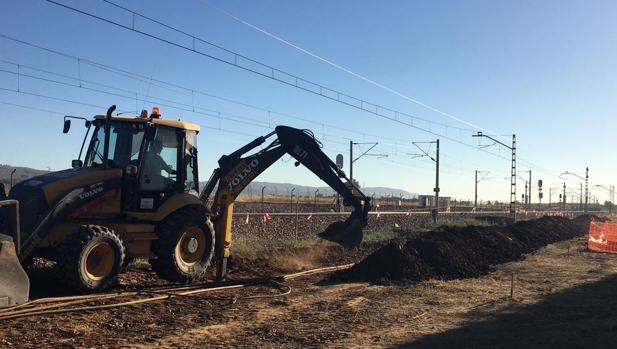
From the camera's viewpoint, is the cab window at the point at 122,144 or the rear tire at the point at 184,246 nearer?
the cab window at the point at 122,144

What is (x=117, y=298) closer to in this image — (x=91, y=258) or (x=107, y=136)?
(x=91, y=258)

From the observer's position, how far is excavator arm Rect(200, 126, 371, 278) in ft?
40.9

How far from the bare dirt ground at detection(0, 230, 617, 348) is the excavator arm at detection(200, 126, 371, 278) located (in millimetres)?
1309

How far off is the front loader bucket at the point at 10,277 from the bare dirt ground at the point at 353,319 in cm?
52

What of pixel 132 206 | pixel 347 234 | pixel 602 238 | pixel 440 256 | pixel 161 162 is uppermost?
pixel 161 162

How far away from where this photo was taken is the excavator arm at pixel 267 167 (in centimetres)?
1248

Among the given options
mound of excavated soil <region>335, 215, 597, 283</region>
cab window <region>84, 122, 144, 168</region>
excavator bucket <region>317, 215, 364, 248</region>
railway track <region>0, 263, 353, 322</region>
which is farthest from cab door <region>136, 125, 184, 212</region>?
mound of excavated soil <region>335, 215, 597, 283</region>

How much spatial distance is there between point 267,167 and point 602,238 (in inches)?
696

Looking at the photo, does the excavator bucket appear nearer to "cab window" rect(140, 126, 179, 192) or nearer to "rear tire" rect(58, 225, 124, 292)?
"cab window" rect(140, 126, 179, 192)

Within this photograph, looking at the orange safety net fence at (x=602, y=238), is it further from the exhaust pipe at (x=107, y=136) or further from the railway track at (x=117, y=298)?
the exhaust pipe at (x=107, y=136)

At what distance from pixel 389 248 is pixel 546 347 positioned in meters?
7.18

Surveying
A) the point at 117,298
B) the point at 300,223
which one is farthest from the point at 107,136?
the point at 300,223

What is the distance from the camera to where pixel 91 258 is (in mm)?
9617

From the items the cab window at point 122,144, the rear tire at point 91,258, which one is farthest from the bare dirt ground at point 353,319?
the cab window at point 122,144
